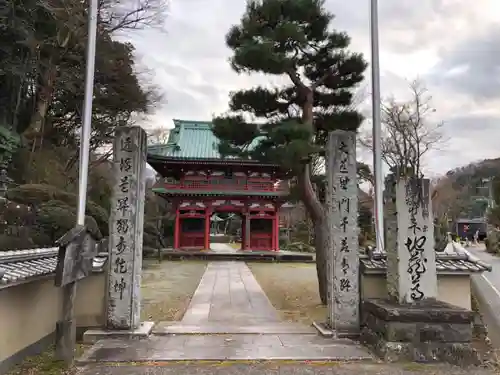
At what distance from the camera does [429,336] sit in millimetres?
5246

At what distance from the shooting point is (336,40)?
32.6 feet

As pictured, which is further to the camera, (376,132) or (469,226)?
(469,226)

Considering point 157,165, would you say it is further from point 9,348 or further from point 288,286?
point 9,348

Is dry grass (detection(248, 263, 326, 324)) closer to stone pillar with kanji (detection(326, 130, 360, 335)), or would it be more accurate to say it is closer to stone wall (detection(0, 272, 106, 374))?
stone pillar with kanji (detection(326, 130, 360, 335))

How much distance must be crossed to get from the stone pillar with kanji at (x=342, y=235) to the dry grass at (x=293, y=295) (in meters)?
1.71

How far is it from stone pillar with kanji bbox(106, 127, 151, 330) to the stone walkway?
1.58 ft

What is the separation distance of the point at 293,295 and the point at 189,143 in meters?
16.2

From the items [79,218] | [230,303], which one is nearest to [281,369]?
[79,218]

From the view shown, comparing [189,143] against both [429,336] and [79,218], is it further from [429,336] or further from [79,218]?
[429,336]

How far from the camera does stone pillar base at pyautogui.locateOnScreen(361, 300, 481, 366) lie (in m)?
5.18

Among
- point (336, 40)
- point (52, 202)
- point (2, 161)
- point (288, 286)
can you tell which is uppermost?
point (336, 40)

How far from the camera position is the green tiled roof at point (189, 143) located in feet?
80.4

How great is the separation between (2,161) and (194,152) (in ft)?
39.0

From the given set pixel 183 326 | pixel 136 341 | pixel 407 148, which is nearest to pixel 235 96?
pixel 183 326
